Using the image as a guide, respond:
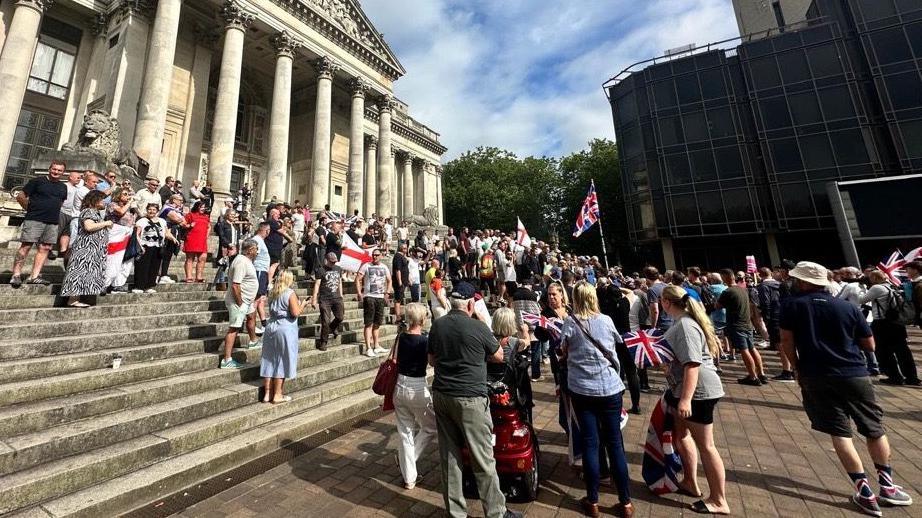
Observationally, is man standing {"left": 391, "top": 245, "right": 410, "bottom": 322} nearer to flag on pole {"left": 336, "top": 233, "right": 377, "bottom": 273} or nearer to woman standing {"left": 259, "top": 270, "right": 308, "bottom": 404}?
flag on pole {"left": 336, "top": 233, "right": 377, "bottom": 273}

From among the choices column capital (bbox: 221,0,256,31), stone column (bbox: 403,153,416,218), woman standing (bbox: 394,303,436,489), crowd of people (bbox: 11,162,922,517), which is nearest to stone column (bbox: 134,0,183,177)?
column capital (bbox: 221,0,256,31)

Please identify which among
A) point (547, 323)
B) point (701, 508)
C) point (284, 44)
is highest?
point (284, 44)

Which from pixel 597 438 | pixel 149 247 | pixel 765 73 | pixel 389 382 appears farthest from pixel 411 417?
pixel 765 73

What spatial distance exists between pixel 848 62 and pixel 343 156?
34636 mm

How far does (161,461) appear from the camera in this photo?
366 centimetres

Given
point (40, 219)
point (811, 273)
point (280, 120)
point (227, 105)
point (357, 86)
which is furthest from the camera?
point (357, 86)

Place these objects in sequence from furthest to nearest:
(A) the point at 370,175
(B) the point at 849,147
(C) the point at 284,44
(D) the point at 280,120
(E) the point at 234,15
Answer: (A) the point at 370,175 → (B) the point at 849,147 → (C) the point at 284,44 → (D) the point at 280,120 → (E) the point at 234,15

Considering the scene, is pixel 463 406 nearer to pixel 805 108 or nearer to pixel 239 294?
pixel 239 294

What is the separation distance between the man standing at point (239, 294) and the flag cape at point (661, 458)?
5432mm

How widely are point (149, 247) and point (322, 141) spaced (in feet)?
50.1

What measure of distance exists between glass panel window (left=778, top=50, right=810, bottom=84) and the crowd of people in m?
24.2

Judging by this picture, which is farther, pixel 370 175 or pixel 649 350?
pixel 370 175

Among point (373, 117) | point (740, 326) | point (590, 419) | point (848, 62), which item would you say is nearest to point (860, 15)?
point (848, 62)

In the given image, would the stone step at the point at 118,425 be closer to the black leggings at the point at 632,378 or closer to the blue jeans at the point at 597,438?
the blue jeans at the point at 597,438
